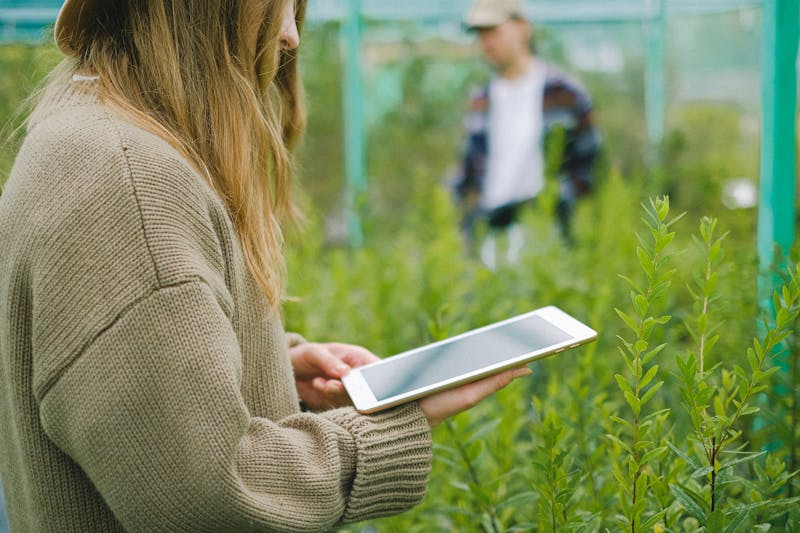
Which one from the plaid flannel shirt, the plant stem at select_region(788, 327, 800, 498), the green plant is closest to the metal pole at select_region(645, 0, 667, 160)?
the plaid flannel shirt

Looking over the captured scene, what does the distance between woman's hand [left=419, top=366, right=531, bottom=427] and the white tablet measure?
20 mm

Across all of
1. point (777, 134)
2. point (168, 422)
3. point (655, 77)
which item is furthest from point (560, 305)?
point (655, 77)

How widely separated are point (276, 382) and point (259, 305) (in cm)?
11

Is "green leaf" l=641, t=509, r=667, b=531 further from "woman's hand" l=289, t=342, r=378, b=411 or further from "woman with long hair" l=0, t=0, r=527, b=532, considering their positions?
"woman's hand" l=289, t=342, r=378, b=411

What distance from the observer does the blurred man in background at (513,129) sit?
452cm

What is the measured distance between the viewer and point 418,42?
6.70 m

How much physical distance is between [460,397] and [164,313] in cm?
43

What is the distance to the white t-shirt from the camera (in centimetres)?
460

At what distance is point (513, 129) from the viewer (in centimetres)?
467

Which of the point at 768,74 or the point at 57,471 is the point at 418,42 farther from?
the point at 57,471

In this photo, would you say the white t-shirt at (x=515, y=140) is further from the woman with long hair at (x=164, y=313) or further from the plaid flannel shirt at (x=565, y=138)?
the woman with long hair at (x=164, y=313)

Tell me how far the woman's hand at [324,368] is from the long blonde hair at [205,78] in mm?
226

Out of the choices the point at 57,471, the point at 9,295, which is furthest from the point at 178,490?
the point at 9,295

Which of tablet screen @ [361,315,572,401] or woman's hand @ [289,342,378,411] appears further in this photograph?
woman's hand @ [289,342,378,411]
